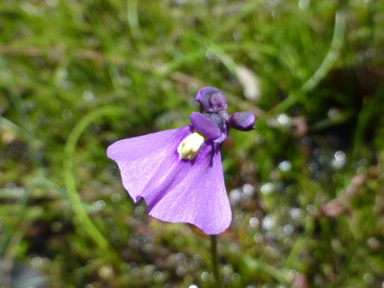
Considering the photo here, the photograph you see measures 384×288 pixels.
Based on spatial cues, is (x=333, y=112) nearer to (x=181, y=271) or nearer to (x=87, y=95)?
(x=181, y=271)

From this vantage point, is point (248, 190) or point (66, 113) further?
point (66, 113)

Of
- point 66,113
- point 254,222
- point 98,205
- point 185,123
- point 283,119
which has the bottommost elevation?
point 254,222

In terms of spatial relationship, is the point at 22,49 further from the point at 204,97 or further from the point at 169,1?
the point at 204,97

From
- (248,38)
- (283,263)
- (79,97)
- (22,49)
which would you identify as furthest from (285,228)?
(22,49)

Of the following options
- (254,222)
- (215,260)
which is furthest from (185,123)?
(215,260)

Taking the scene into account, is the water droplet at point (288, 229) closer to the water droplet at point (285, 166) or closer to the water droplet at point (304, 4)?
the water droplet at point (285, 166)

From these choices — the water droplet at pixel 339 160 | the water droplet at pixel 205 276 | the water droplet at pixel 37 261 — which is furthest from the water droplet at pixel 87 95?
the water droplet at pixel 339 160

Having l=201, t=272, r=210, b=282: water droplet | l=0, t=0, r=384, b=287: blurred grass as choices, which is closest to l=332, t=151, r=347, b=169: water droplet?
l=0, t=0, r=384, b=287: blurred grass

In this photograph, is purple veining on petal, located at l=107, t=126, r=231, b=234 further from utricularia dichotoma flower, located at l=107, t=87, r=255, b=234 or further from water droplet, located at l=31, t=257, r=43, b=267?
water droplet, located at l=31, t=257, r=43, b=267
